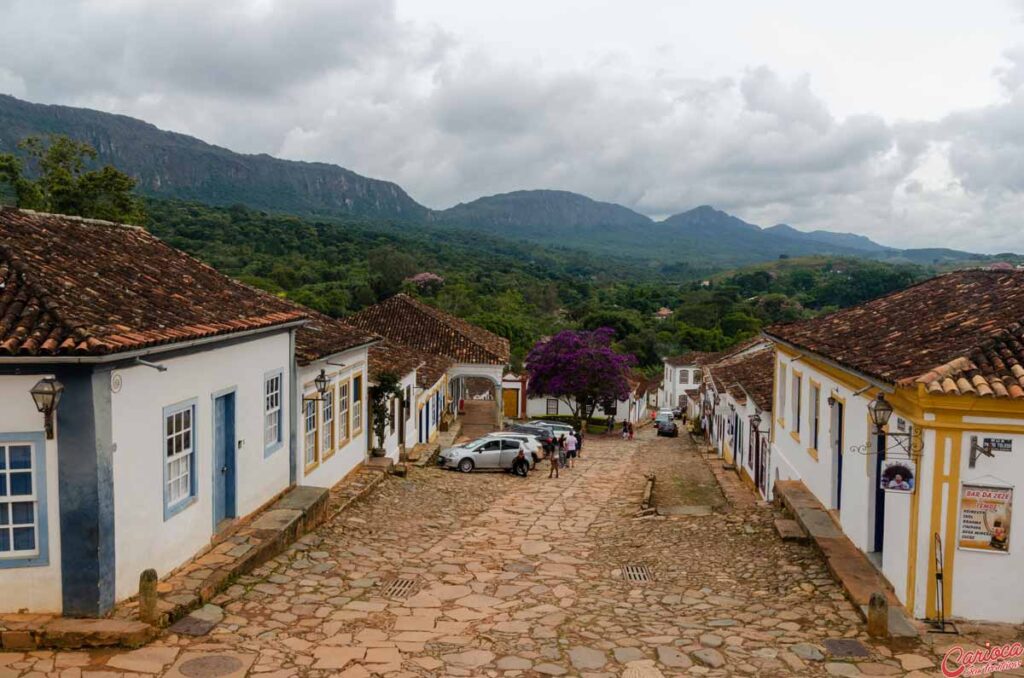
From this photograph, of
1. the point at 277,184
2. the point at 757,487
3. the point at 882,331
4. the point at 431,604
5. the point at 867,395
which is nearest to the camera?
the point at 431,604

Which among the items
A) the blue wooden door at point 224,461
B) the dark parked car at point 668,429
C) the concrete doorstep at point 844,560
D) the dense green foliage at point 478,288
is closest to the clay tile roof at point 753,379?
the concrete doorstep at point 844,560

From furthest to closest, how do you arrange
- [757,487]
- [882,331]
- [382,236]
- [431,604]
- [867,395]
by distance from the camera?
[382,236], [757,487], [882,331], [867,395], [431,604]

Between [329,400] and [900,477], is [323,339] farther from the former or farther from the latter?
[900,477]

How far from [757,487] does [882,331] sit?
9929 millimetres

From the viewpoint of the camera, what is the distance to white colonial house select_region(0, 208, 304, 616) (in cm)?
711

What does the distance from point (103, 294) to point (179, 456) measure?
1997mm

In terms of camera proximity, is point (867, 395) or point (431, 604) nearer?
point (431, 604)

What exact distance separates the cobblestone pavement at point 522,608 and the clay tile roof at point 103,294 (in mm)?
2794

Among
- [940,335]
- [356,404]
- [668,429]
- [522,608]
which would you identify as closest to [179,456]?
[522,608]

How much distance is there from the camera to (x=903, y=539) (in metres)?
8.35

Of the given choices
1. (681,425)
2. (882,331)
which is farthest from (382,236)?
(882,331)

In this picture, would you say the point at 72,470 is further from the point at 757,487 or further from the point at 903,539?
the point at 757,487

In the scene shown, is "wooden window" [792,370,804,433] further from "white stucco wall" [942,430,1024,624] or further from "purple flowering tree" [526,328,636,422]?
"purple flowering tree" [526,328,636,422]

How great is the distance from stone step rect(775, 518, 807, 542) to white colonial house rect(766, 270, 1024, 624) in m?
0.61
